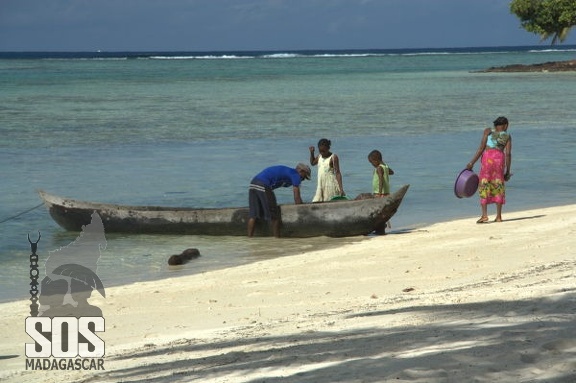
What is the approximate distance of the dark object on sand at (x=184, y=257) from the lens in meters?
12.3

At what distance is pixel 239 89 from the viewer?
5597cm

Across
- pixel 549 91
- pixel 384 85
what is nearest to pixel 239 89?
pixel 384 85

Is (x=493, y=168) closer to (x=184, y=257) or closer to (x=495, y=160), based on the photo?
(x=495, y=160)

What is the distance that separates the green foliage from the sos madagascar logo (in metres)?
64.5

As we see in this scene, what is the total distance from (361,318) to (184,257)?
Answer: 206 inches

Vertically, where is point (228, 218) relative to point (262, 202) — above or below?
below

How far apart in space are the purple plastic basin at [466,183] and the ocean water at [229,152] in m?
1.08

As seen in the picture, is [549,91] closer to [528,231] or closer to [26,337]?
[528,231]

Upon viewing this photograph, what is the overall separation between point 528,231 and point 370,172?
8.77 m

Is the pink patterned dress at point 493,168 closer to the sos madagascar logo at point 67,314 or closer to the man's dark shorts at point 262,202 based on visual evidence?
the man's dark shorts at point 262,202

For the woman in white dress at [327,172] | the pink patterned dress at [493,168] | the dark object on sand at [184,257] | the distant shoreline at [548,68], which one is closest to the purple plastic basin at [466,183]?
the pink patterned dress at [493,168]

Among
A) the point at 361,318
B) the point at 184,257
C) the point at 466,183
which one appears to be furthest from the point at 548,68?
the point at 361,318

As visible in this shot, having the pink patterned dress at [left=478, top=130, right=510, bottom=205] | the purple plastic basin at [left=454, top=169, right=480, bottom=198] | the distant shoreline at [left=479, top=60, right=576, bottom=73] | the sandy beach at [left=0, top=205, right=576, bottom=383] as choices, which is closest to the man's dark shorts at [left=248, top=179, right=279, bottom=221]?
the sandy beach at [left=0, top=205, right=576, bottom=383]

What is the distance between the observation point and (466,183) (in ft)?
45.2
